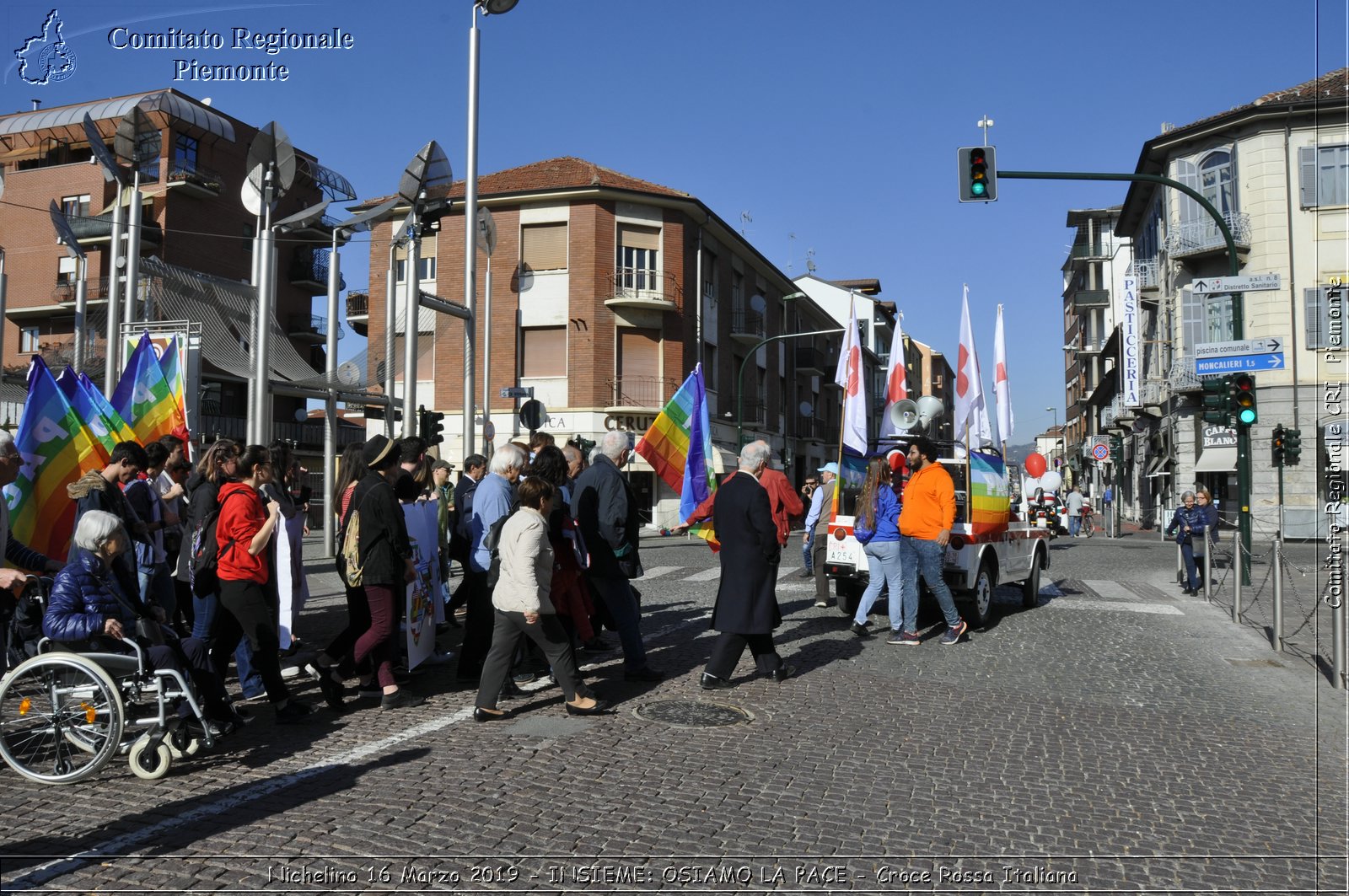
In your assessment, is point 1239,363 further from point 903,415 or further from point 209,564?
point 209,564

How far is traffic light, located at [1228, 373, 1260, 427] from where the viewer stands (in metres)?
14.2

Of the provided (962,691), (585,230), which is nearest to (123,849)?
(962,691)

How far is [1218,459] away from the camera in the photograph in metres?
32.5

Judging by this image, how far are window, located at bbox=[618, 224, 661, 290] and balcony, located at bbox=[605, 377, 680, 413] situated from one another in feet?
10.3

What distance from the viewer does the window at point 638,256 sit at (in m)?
34.7

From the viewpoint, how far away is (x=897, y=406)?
597 inches

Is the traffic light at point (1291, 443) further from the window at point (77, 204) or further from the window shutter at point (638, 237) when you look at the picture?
the window at point (77, 204)

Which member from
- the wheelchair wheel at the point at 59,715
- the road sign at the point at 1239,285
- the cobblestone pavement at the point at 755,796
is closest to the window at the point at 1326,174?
the road sign at the point at 1239,285

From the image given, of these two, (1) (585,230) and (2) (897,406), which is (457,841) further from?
(1) (585,230)

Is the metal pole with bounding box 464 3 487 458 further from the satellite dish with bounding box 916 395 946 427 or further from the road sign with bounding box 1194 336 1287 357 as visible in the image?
the road sign with bounding box 1194 336 1287 357

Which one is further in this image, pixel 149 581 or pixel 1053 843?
pixel 149 581

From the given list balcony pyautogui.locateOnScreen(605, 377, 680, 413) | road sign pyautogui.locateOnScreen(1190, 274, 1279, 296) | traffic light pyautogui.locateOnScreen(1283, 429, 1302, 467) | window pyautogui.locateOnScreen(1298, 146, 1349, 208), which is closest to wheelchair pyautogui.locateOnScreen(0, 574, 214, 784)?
road sign pyautogui.locateOnScreen(1190, 274, 1279, 296)

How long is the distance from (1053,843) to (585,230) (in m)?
31.4

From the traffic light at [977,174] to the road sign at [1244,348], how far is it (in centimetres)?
334
